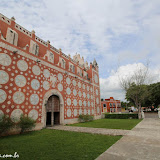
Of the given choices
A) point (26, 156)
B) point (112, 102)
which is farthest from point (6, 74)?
point (112, 102)

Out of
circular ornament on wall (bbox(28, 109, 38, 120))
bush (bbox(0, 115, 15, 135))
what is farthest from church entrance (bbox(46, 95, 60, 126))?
bush (bbox(0, 115, 15, 135))

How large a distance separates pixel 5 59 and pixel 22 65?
4.67ft

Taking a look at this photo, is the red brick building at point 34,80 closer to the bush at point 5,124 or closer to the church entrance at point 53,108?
the church entrance at point 53,108

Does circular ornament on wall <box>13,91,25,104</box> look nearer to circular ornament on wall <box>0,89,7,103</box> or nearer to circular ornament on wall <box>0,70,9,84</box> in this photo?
circular ornament on wall <box>0,89,7,103</box>

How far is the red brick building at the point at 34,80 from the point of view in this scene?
8586mm

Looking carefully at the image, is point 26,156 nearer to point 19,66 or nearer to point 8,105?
point 8,105

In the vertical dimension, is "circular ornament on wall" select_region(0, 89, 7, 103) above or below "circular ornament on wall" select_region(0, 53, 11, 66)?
below

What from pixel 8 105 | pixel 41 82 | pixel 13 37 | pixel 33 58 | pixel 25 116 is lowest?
pixel 25 116

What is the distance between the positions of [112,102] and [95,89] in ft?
131

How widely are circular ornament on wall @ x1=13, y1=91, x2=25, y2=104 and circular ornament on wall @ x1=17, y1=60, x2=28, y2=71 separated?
7.03 feet

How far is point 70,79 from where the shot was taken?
1598 cm

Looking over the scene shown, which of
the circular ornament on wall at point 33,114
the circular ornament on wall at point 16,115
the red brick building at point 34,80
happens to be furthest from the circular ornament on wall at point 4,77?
the circular ornament on wall at point 33,114

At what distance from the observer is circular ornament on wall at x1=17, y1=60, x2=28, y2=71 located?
9483 millimetres

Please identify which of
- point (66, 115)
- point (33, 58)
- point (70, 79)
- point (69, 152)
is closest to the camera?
point (69, 152)
